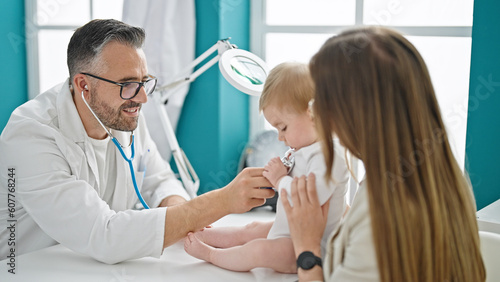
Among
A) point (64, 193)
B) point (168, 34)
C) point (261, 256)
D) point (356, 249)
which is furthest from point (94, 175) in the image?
point (168, 34)

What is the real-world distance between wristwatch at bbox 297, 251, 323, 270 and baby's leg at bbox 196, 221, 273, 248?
353mm

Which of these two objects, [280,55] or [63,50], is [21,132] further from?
[63,50]

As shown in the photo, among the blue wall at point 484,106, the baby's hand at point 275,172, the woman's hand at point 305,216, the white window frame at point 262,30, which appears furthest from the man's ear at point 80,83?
the blue wall at point 484,106

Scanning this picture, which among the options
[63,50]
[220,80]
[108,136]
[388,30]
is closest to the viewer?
[388,30]

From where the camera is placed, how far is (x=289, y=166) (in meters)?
1.48

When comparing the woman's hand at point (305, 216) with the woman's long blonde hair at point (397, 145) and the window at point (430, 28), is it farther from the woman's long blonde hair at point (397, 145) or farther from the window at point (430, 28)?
the window at point (430, 28)

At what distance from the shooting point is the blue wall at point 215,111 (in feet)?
8.98

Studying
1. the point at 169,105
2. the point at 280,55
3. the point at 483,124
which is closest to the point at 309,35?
the point at 280,55

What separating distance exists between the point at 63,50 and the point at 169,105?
1.49m

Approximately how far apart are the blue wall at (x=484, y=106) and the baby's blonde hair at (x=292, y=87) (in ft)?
2.93

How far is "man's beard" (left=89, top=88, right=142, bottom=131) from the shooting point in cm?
182

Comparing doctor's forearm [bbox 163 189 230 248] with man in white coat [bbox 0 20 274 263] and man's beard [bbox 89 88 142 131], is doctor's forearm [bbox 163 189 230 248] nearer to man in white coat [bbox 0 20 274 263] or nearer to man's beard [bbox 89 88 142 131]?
man in white coat [bbox 0 20 274 263]

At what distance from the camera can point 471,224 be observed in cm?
113

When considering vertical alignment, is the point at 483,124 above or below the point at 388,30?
below
